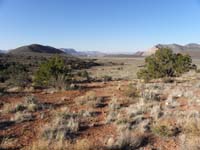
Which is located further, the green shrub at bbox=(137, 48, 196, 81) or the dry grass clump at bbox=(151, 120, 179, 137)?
the green shrub at bbox=(137, 48, 196, 81)

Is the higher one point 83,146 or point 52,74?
point 52,74

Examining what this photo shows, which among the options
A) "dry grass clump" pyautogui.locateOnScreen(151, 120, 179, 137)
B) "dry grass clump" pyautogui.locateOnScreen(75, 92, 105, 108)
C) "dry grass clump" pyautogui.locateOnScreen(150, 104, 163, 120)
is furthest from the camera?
"dry grass clump" pyautogui.locateOnScreen(75, 92, 105, 108)

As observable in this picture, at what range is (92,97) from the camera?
14062 millimetres

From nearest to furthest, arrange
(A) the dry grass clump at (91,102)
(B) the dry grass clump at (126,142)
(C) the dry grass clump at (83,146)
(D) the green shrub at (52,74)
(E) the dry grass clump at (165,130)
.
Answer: (C) the dry grass clump at (83,146)
(B) the dry grass clump at (126,142)
(E) the dry grass clump at (165,130)
(A) the dry grass clump at (91,102)
(D) the green shrub at (52,74)

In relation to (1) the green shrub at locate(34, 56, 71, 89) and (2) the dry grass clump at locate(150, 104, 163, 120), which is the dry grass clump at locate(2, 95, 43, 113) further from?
(1) the green shrub at locate(34, 56, 71, 89)

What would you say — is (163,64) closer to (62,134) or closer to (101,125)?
(101,125)

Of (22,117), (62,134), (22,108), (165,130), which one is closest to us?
(62,134)

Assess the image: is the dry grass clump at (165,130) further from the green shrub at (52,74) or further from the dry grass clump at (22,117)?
the green shrub at (52,74)

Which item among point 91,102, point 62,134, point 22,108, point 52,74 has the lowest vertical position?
point 22,108

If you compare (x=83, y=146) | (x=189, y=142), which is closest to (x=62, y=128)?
(x=83, y=146)

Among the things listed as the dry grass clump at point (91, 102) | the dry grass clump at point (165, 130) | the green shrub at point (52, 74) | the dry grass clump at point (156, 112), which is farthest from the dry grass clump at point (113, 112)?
the green shrub at point (52, 74)

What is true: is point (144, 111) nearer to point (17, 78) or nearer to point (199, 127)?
point (199, 127)

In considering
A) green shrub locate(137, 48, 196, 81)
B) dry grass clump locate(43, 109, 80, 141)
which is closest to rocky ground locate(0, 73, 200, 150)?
dry grass clump locate(43, 109, 80, 141)

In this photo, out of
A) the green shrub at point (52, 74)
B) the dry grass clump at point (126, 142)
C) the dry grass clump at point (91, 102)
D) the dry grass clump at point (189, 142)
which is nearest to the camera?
the dry grass clump at point (189, 142)
